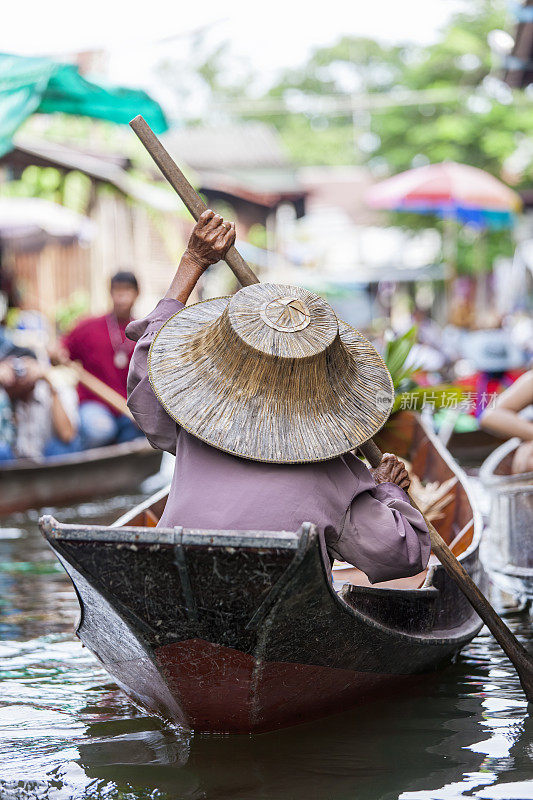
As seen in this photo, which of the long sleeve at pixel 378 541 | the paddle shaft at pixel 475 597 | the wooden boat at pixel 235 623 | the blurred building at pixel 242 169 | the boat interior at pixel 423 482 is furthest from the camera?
the blurred building at pixel 242 169

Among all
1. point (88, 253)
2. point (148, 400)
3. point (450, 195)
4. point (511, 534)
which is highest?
point (450, 195)

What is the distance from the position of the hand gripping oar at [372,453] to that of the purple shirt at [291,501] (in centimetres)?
35

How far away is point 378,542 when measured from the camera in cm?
307

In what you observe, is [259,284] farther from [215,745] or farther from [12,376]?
[12,376]

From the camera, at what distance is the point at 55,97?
7512 mm

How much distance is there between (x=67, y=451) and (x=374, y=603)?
230 inches

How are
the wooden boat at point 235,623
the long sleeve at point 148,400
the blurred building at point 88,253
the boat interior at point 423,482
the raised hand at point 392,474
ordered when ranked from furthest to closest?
the blurred building at point 88,253, the boat interior at point 423,482, the raised hand at point 392,474, the long sleeve at point 148,400, the wooden boat at point 235,623

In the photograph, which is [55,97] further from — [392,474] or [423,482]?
[392,474]

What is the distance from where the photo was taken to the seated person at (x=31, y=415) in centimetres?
801

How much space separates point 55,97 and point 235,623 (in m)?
5.53

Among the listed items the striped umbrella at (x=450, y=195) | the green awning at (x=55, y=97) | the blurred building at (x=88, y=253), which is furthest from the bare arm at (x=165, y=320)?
the striped umbrella at (x=450, y=195)

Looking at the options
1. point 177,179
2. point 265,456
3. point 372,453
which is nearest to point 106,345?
point 177,179

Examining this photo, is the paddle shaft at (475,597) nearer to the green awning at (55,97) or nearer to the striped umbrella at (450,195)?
the green awning at (55,97)

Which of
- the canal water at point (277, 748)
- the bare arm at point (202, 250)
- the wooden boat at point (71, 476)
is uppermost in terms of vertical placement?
the bare arm at point (202, 250)
